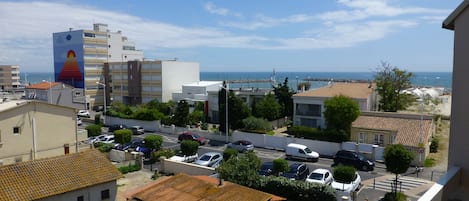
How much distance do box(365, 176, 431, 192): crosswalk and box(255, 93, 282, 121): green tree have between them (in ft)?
61.5

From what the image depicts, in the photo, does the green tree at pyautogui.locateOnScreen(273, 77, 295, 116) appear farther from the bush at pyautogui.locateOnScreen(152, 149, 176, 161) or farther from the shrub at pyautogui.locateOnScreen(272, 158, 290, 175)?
the shrub at pyautogui.locateOnScreen(272, 158, 290, 175)

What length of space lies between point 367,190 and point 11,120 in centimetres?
2539

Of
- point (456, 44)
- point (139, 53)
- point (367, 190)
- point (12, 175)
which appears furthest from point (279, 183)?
point (139, 53)

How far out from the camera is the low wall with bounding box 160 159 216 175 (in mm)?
26422

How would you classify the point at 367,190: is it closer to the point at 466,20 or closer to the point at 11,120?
the point at 466,20

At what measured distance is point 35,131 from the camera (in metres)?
27.9

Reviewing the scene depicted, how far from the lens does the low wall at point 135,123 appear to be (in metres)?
47.4

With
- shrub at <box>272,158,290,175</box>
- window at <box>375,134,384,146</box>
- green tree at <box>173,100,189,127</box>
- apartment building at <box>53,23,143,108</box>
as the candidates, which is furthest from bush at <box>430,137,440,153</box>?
apartment building at <box>53,23,143,108</box>

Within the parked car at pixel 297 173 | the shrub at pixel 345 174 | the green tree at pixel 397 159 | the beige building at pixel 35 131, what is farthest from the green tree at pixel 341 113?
the beige building at pixel 35 131

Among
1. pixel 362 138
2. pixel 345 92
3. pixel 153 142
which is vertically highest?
pixel 345 92

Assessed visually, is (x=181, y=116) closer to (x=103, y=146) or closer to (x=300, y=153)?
(x=103, y=146)

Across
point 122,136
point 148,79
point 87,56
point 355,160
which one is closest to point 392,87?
point 355,160

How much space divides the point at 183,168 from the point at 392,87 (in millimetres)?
28362

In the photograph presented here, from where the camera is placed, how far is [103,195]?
2023 centimetres
